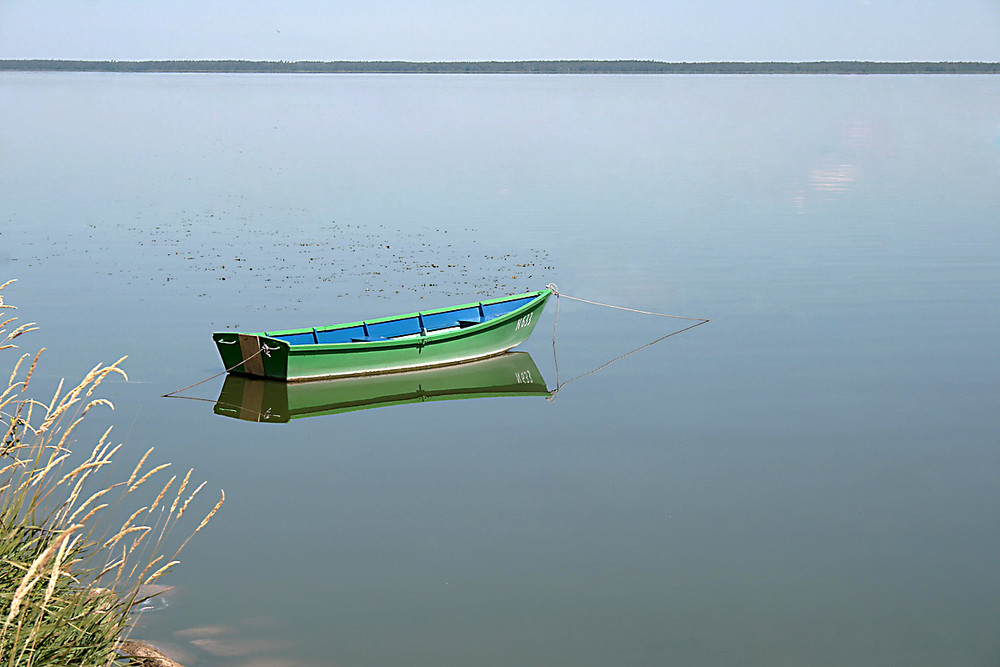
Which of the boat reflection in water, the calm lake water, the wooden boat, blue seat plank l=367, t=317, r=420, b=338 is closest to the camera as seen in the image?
the calm lake water

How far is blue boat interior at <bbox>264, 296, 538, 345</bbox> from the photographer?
16719mm

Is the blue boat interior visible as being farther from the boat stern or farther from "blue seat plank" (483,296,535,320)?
the boat stern

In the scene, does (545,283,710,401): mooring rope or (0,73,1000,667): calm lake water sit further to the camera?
(545,283,710,401): mooring rope

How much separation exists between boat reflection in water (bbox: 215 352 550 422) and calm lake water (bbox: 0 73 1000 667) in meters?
0.36

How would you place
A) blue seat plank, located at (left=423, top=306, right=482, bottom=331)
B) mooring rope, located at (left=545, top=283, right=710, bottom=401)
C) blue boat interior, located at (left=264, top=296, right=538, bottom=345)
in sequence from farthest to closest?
blue seat plank, located at (left=423, top=306, right=482, bottom=331), blue boat interior, located at (left=264, top=296, right=538, bottom=345), mooring rope, located at (left=545, top=283, right=710, bottom=401)

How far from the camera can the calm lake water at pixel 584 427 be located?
8.91 metres

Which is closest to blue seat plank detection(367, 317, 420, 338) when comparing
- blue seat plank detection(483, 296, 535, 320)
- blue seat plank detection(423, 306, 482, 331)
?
blue seat plank detection(423, 306, 482, 331)

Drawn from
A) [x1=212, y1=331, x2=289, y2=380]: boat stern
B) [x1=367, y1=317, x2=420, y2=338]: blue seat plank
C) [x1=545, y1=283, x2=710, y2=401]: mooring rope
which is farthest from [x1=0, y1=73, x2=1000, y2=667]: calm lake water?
[x1=367, y1=317, x2=420, y2=338]: blue seat plank

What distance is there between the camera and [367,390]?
15859 mm

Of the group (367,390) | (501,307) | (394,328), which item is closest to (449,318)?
(394,328)

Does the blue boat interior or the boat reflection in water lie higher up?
the blue boat interior

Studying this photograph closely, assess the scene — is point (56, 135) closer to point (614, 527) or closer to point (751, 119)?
point (751, 119)

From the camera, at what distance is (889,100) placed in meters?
114

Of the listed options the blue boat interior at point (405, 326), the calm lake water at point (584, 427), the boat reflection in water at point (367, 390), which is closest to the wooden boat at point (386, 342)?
the blue boat interior at point (405, 326)
